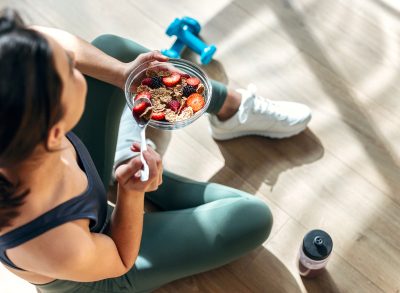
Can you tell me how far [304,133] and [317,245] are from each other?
39 centimetres

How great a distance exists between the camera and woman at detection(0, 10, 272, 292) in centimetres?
53

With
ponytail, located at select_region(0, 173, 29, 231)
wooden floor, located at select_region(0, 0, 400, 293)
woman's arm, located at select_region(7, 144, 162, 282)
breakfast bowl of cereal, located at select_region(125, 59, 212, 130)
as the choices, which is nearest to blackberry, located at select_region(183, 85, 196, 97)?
breakfast bowl of cereal, located at select_region(125, 59, 212, 130)

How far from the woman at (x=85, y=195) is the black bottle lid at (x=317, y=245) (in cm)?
9

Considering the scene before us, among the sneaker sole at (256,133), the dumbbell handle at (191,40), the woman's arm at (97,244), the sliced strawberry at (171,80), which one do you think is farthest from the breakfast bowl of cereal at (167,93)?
the dumbbell handle at (191,40)

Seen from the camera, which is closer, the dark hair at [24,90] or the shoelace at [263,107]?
the dark hair at [24,90]

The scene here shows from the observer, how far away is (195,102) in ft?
3.31

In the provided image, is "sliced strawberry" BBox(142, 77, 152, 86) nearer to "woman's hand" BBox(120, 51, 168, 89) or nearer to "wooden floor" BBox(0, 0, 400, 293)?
"woman's hand" BBox(120, 51, 168, 89)

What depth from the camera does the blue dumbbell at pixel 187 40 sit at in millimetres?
1415

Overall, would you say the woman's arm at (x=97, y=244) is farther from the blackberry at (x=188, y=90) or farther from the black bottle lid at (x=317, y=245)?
the black bottle lid at (x=317, y=245)

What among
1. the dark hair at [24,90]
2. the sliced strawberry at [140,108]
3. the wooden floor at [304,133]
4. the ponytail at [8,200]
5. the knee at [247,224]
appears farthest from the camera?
the wooden floor at [304,133]

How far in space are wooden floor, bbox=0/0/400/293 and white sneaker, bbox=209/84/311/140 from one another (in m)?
0.03

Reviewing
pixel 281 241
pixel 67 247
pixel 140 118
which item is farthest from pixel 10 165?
pixel 281 241

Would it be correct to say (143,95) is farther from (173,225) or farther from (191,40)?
(191,40)

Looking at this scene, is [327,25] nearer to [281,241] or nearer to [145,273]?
[281,241]
